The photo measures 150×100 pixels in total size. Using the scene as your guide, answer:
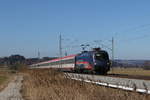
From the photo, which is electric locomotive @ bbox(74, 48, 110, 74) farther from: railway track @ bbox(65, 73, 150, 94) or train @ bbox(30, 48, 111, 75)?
railway track @ bbox(65, 73, 150, 94)

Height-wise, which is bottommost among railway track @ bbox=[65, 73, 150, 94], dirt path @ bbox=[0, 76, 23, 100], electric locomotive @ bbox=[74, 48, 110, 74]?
dirt path @ bbox=[0, 76, 23, 100]

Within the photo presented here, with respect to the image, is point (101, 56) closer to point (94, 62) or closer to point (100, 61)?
point (100, 61)

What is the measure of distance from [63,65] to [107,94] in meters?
46.4

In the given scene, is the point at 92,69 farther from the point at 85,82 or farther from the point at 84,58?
the point at 85,82

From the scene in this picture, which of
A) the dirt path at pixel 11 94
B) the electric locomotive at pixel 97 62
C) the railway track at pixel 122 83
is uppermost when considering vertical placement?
the electric locomotive at pixel 97 62

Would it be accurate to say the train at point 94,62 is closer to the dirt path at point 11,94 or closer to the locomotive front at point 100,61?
the locomotive front at point 100,61

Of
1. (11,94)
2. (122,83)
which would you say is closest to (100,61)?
(11,94)

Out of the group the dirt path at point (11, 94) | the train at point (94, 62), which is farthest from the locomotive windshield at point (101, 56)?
the dirt path at point (11, 94)

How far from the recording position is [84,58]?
4353 cm

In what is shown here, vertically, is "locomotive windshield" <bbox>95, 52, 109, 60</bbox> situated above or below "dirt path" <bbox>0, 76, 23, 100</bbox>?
above

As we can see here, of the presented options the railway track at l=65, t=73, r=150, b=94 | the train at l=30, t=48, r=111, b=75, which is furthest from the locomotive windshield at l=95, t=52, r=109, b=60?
the railway track at l=65, t=73, r=150, b=94

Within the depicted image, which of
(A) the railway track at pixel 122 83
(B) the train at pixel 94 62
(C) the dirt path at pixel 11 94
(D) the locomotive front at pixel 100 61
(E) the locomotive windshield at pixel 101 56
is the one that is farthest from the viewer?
(E) the locomotive windshield at pixel 101 56

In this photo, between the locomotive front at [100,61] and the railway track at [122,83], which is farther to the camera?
the locomotive front at [100,61]

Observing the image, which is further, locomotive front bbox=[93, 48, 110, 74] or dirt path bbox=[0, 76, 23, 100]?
locomotive front bbox=[93, 48, 110, 74]
